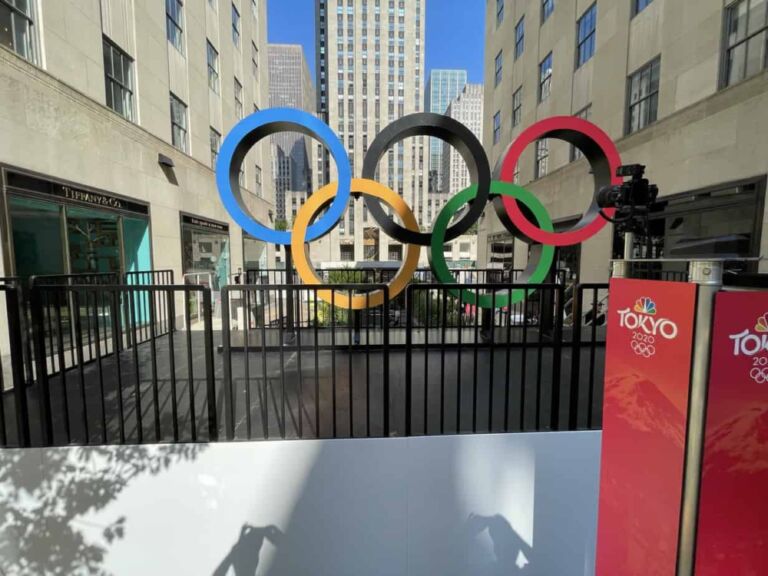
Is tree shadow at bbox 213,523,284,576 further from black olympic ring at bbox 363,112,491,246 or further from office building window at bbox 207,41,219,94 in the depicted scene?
office building window at bbox 207,41,219,94

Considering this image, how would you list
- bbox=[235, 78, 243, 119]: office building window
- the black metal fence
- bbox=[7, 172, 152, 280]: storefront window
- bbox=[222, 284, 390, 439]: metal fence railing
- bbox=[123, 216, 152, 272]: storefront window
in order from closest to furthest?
the black metal fence < bbox=[222, 284, 390, 439]: metal fence railing < bbox=[7, 172, 152, 280]: storefront window < bbox=[123, 216, 152, 272]: storefront window < bbox=[235, 78, 243, 119]: office building window

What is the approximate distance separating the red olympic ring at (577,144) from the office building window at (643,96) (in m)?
8.43

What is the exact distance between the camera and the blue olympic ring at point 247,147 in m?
4.92

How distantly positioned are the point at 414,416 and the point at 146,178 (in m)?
10.3

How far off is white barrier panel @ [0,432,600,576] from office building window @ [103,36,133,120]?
9.13 metres

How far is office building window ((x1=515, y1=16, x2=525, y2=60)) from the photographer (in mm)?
20330

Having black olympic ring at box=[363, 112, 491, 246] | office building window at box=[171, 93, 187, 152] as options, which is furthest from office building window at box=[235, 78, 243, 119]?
black olympic ring at box=[363, 112, 491, 246]

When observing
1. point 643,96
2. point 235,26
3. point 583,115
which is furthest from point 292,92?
point 643,96

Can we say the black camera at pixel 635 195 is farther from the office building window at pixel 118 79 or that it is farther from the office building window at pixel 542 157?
the office building window at pixel 542 157

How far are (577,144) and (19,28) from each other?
33.1 feet

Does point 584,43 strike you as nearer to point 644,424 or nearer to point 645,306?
point 645,306

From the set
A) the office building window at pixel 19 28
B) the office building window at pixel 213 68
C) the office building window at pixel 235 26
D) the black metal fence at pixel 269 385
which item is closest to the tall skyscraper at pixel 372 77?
the office building window at pixel 235 26

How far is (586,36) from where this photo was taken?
14.5 m

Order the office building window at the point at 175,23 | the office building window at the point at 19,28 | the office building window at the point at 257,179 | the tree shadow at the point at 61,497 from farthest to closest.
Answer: the office building window at the point at 257,179 < the office building window at the point at 175,23 < the office building window at the point at 19,28 < the tree shadow at the point at 61,497
